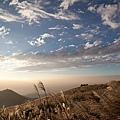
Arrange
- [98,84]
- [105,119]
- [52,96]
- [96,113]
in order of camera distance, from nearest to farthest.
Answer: [52,96], [105,119], [96,113], [98,84]

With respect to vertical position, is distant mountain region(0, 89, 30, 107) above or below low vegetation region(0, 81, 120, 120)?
below

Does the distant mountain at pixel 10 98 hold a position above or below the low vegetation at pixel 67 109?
below

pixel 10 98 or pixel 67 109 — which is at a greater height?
pixel 67 109

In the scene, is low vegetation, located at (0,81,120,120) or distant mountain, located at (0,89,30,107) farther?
distant mountain, located at (0,89,30,107)

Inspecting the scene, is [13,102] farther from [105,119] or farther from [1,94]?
[105,119]

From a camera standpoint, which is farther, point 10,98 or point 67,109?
point 10,98

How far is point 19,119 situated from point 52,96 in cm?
132

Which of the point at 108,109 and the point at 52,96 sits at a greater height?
the point at 52,96

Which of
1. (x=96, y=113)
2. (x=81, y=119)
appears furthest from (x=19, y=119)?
(x=96, y=113)

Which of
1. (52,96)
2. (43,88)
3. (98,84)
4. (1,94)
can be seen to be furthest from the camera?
(1,94)

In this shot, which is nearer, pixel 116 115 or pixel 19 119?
pixel 19 119

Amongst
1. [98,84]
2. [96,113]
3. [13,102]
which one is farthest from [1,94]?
[96,113]

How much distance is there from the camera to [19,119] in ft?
17.4

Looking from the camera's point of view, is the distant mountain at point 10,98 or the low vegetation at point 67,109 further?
the distant mountain at point 10,98
